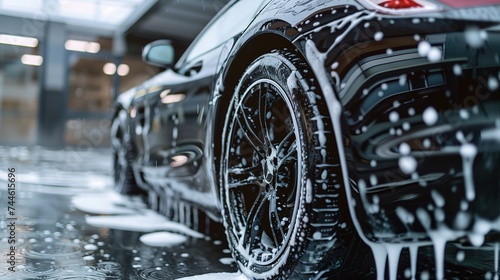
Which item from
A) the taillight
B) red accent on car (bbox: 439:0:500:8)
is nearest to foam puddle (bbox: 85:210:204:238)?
the taillight

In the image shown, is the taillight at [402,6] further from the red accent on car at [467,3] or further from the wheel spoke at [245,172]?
the wheel spoke at [245,172]

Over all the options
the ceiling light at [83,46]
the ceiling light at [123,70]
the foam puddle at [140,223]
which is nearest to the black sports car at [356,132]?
the foam puddle at [140,223]

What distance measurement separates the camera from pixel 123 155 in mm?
3822

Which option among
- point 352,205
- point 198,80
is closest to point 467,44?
point 352,205

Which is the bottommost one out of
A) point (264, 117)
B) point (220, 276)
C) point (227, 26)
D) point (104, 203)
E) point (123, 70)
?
point (220, 276)

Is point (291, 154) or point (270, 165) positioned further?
point (270, 165)

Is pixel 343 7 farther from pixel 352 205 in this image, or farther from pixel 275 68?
pixel 352 205

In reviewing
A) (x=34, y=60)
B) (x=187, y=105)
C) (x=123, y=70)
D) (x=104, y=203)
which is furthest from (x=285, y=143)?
(x=34, y=60)

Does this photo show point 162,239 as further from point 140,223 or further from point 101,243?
point 140,223

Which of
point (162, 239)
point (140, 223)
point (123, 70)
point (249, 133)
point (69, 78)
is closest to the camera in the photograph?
point (249, 133)

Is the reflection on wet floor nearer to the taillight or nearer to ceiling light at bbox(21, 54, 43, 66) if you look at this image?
the taillight

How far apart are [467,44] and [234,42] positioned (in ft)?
3.35

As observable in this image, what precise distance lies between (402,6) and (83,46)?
1226cm

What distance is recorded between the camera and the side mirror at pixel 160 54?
2.94m
